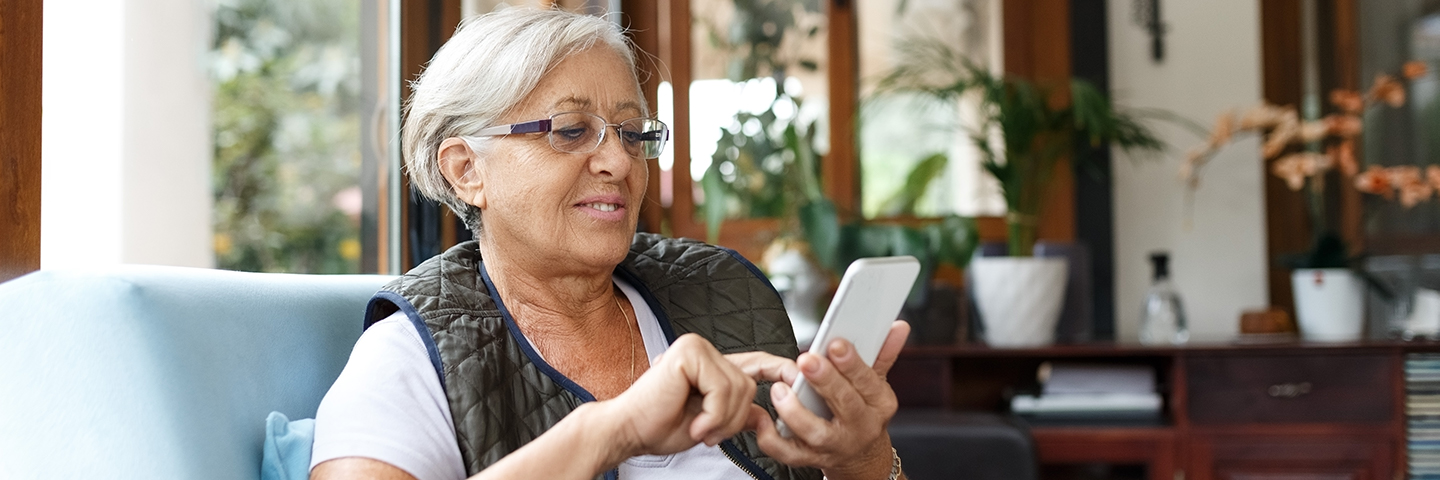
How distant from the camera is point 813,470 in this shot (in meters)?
1.29

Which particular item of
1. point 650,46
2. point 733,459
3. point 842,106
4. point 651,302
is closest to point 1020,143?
point 842,106

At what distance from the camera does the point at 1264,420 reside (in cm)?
237

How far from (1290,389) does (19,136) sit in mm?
2362

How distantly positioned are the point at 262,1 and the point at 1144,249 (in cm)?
260

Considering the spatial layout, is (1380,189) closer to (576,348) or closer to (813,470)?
(813,470)

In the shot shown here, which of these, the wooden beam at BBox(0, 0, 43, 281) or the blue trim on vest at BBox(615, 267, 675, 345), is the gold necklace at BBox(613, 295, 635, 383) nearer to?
the blue trim on vest at BBox(615, 267, 675, 345)

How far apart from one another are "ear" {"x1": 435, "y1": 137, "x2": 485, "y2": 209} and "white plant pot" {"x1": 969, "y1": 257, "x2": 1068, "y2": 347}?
5.22 ft

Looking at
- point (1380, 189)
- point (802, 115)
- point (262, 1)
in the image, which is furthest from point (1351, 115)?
point (262, 1)

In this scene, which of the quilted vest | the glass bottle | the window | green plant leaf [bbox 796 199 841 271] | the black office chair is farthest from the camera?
the window

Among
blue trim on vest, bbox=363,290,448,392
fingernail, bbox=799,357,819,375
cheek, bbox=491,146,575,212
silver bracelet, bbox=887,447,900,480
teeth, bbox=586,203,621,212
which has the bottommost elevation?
silver bracelet, bbox=887,447,900,480

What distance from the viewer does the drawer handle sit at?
236cm

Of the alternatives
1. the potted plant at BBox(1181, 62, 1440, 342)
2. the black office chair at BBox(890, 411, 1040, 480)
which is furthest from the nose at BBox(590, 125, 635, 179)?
the potted plant at BBox(1181, 62, 1440, 342)

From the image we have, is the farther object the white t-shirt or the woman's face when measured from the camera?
the woman's face

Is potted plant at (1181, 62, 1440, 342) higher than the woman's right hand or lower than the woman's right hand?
higher
